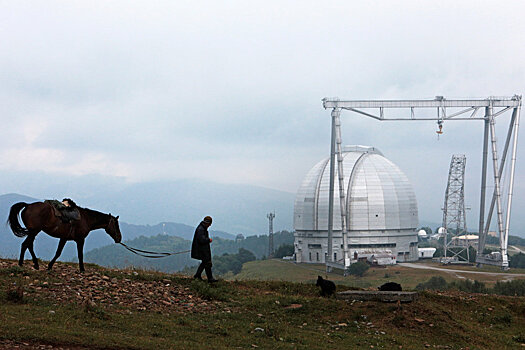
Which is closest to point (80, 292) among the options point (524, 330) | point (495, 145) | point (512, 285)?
point (524, 330)

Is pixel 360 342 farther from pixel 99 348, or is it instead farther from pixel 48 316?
pixel 48 316

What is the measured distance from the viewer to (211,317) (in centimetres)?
1622

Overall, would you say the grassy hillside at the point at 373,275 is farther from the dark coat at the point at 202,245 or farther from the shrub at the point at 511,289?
the dark coat at the point at 202,245

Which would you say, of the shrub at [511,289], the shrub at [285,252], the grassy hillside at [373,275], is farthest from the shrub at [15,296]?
the shrub at [285,252]

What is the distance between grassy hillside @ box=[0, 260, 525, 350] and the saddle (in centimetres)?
166

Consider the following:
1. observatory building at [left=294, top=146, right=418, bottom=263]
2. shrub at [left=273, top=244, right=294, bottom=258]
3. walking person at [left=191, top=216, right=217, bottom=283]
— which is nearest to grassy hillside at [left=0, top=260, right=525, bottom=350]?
walking person at [left=191, top=216, right=217, bottom=283]

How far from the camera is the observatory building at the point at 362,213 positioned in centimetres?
9675

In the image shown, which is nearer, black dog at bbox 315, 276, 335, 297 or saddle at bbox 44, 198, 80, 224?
saddle at bbox 44, 198, 80, 224

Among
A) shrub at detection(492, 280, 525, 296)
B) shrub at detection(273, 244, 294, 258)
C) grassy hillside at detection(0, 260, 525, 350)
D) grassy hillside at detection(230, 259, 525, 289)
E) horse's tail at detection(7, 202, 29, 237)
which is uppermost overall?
horse's tail at detection(7, 202, 29, 237)

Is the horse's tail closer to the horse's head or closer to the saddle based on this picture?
the saddle

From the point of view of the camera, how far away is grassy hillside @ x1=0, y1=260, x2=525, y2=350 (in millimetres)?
12949

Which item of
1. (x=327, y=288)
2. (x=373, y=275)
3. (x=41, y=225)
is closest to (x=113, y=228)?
(x=41, y=225)

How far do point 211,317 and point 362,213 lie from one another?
8237 cm

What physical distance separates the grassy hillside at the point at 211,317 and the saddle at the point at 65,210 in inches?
65.2
